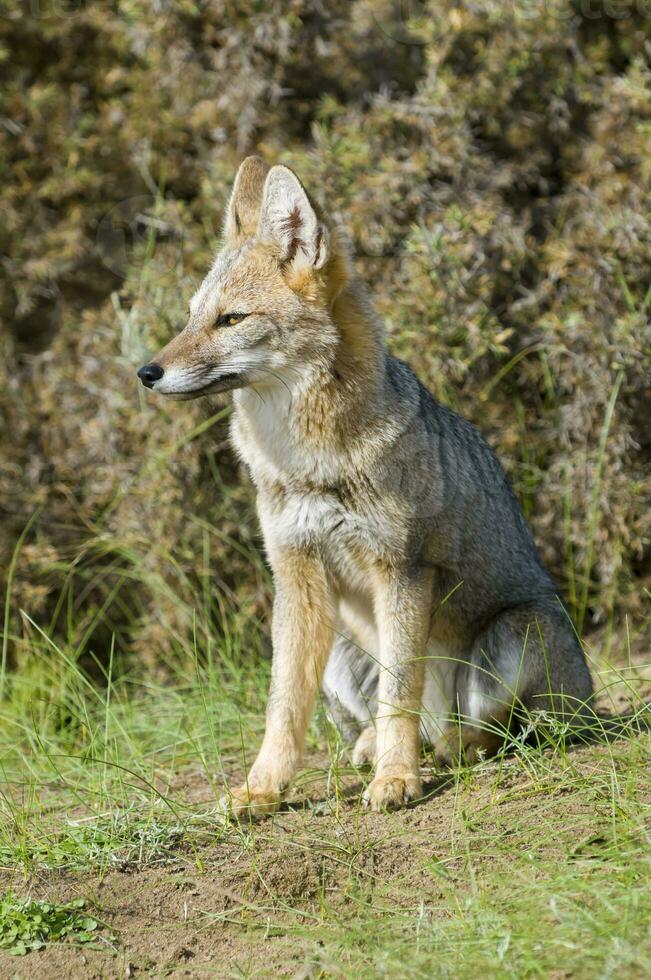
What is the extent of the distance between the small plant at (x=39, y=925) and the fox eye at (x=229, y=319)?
2162 mm

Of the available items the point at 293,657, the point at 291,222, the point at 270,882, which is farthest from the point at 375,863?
the point at 291,222

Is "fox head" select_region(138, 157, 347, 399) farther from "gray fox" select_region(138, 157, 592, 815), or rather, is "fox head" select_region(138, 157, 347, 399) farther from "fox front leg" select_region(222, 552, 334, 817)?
"fox front leg" select_region(222, 552, 334, 817)

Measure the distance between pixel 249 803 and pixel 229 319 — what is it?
1.87 m

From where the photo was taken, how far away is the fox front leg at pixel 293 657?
4379 mm

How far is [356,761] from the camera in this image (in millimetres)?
4793

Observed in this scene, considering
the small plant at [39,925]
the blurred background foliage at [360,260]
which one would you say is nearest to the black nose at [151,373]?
the small plant at [39,925]

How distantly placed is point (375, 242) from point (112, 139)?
2411 mm

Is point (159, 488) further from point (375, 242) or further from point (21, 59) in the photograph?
point (21, 59)

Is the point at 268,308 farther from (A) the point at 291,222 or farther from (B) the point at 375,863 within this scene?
(B) the point at 375,863

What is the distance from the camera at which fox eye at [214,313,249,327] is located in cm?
426

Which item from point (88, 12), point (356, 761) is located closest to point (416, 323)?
point (356, 761)

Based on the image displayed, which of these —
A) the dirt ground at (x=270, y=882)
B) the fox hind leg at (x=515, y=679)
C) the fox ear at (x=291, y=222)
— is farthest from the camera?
the fox hind leg at (x=515, y=679)

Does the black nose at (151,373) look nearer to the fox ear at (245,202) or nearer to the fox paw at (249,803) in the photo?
the fox ear at (245,202)

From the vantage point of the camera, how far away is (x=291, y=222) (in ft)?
14.2
